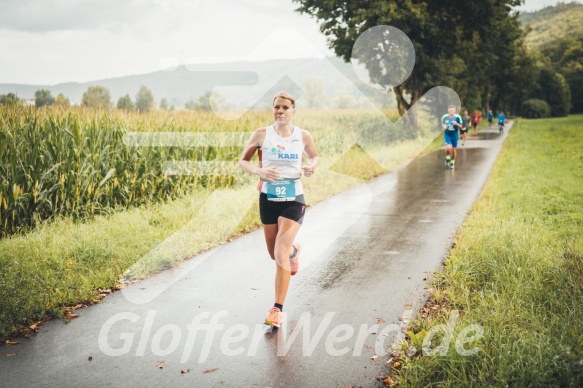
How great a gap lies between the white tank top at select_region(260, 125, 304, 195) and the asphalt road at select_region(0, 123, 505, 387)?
139cm

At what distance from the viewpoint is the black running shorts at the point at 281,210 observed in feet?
15.1

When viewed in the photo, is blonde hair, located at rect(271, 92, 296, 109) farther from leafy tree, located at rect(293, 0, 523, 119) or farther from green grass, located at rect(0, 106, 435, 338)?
leafy tree, located at rect(293, 0, 523, 119)

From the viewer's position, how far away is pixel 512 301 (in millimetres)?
4609

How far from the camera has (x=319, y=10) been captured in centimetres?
2852

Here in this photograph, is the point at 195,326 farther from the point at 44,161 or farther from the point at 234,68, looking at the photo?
the point at 234,68

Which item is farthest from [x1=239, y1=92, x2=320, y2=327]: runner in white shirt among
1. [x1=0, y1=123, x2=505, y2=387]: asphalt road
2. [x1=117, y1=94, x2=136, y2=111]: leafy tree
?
[x1=117, y1=94, x2=136, y2=111]: leafy tree

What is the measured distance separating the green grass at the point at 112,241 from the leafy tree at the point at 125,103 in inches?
25.5

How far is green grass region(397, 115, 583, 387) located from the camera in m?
3.36

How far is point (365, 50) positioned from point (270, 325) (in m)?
26.1

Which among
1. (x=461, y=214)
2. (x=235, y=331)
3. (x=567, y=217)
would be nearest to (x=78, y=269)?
(x=235, y=331)

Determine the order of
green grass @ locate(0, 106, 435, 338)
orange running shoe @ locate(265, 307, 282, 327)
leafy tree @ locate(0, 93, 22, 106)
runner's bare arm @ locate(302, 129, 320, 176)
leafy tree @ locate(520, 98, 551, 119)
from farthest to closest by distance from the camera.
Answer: leafy tree @ locate(520, 98, 551, 119)
leafy tree @ locate(0, 93, 22, 106)
green grass @ locate(0, 106, 435, 338)
runner's bare arm @ locate(302, 129, 320, 176)
orange running shoe @ locate(265, 307, 282, 327)

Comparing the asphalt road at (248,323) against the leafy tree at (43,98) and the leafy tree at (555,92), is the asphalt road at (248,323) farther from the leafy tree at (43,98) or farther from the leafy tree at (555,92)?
the leafy tree at (555,92)

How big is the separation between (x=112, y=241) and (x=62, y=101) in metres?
4.65

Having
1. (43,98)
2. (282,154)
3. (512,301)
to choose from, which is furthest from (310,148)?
(43,98)
